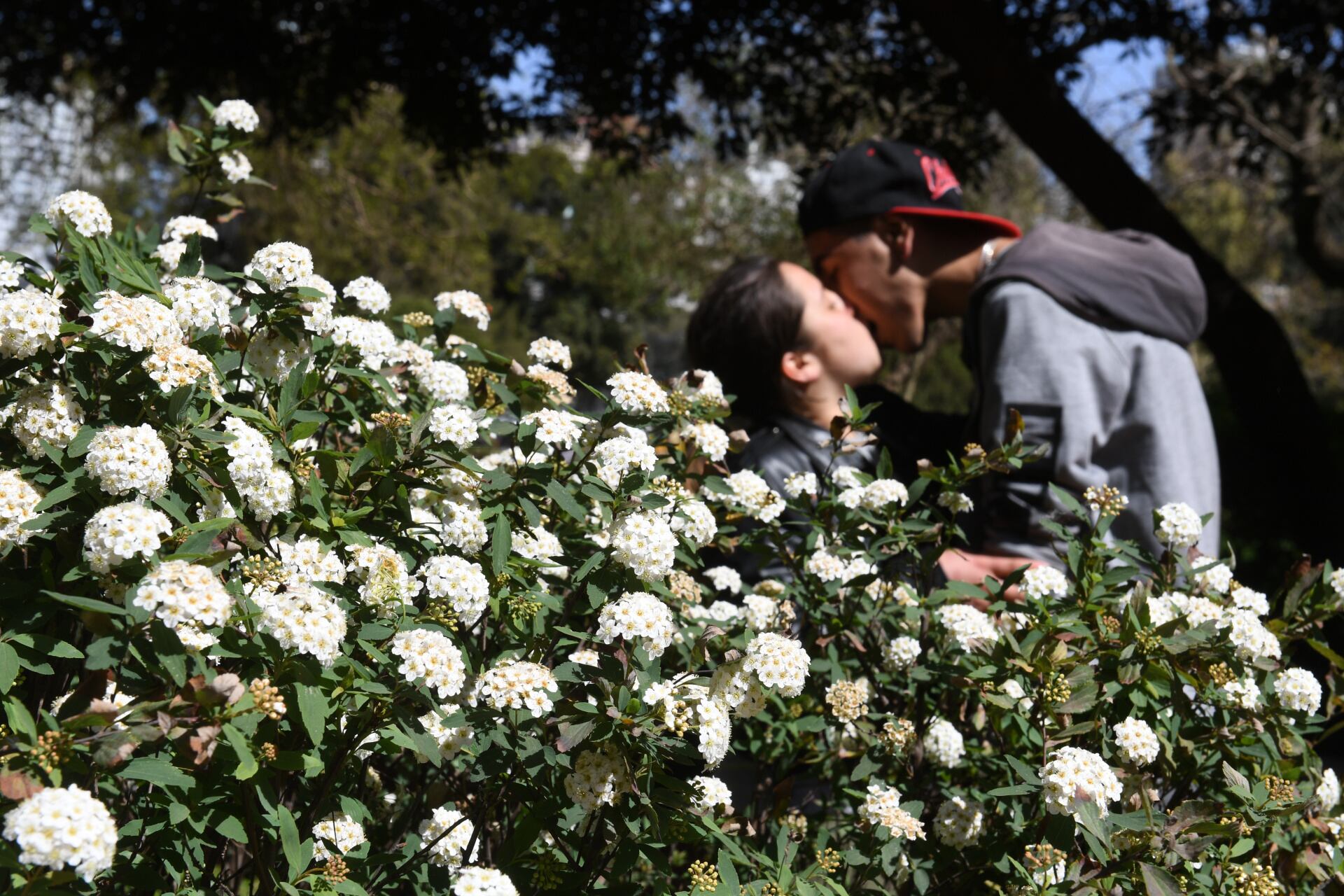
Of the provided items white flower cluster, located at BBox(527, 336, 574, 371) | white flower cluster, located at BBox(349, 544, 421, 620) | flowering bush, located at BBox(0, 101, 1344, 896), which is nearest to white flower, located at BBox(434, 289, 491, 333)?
flowering bush, located at BBox(0, 101, 1344, 896)

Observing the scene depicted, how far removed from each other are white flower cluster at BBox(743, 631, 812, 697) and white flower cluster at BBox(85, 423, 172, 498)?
2.64 ft

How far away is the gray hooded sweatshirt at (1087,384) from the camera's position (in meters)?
2.56

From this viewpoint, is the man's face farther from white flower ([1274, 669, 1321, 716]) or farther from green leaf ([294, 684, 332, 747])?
green leaf ([294, 684, 332, 747])

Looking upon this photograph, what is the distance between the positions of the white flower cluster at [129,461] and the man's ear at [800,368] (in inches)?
75.2

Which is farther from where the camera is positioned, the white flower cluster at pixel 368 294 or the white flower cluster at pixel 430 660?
the white flower cluster at pixel 368 294

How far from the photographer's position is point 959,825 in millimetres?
1843

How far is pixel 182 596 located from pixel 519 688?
44 cm

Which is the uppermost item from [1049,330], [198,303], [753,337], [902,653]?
[198,303]

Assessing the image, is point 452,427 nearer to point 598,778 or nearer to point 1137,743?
point 598,778

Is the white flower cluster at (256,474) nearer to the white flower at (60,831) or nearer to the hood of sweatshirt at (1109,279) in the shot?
the white flower at (60,831)

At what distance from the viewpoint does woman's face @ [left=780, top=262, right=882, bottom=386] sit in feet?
9.98

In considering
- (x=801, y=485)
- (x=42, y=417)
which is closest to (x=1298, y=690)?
(x=801, y=485)

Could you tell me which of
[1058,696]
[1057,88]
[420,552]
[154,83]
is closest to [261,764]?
[420,552]

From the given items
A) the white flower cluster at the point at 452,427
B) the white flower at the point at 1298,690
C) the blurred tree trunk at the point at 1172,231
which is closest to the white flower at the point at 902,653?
the white flower at the point at 1298,690
